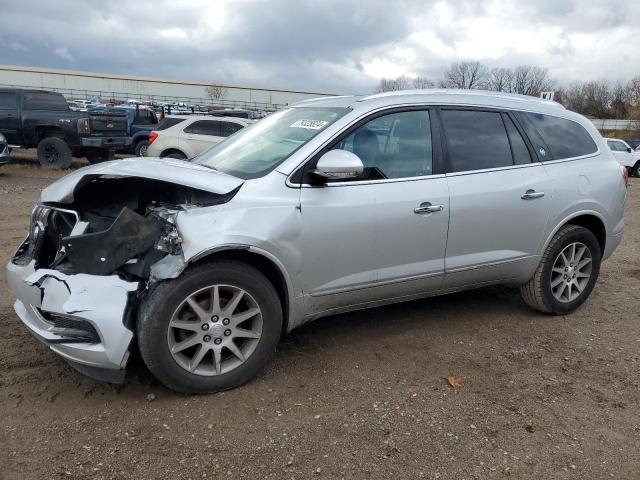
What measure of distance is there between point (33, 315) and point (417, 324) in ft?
9.13

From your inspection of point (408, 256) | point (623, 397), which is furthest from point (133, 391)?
point (623, 397)

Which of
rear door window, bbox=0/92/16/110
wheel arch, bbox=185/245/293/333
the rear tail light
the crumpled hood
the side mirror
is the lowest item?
wheel arch, bbox=185/245/293/333

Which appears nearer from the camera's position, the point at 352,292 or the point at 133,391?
the point at 133,391

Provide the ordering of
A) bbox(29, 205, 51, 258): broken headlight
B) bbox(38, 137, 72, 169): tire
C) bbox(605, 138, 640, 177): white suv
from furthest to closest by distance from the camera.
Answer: bbox(605, 138, 640, 177): white suv → bbox(38, 137, 72, 169): tire → bbox(29, 205, 51, 258): broken headlight

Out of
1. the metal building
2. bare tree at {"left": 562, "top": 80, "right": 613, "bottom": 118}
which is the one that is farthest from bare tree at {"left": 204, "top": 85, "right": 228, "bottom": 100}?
bare tree at {"left": 562, "top": 80, "right": 613, "bottom": 118}

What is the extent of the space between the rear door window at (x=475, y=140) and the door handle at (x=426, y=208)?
34cm

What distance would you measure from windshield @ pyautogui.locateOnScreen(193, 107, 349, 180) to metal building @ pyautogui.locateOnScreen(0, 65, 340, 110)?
223ft

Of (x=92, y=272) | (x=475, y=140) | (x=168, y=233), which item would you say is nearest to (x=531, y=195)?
(x=475, y=140)

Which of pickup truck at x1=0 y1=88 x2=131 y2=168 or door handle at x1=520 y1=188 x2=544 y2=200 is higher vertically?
pickup truck at x1=0 y1=88 x2=131 y2=168

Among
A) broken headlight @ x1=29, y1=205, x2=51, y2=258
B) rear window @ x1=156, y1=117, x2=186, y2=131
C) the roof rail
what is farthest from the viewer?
rear window @ x1=156, y1=117, x2=186, y2=131

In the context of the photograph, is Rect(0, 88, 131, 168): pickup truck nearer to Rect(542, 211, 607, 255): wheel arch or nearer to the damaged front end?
the damaged front end

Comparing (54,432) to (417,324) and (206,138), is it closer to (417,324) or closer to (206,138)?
(417,324)

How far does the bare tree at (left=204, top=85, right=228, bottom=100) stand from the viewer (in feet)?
249

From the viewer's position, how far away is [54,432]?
9.14 feet
